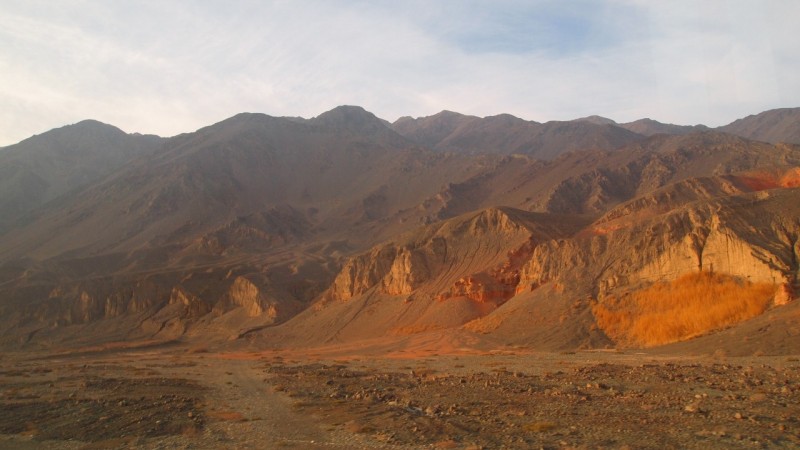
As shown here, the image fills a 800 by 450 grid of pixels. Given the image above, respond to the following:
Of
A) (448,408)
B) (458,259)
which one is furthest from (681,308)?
(458,259)

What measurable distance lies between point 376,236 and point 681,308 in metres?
79.4

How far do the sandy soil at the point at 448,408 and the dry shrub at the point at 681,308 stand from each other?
6.20m

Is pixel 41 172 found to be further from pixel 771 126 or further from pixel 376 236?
pixel 771 126

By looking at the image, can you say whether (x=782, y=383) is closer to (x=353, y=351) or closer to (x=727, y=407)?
(x=727, y=407)

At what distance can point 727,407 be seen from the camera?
1460 centimetres

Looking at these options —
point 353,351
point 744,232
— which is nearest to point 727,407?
point 744,232

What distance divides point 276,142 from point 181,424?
164309mm

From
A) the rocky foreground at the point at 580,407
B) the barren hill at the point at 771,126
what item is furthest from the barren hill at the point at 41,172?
the barren hill at the point at 771,126

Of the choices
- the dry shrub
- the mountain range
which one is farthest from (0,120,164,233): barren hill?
the dry shrub

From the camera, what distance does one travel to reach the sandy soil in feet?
43.2

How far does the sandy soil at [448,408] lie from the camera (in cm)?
1318

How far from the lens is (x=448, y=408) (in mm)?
16953

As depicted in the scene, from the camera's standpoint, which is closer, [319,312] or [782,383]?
[782,383]

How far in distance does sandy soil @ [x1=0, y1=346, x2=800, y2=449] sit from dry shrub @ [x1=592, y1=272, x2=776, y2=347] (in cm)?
620
